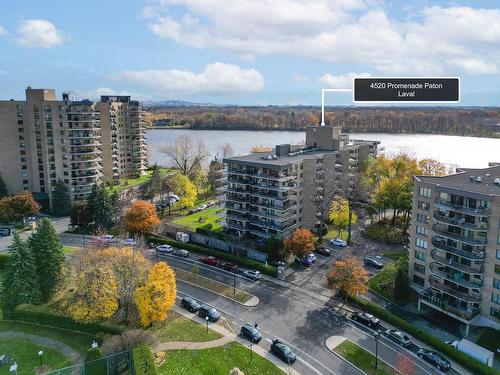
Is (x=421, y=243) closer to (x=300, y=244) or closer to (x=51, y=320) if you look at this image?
(x=300, y=244)

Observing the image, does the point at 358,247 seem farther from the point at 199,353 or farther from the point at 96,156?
the point at 96,156

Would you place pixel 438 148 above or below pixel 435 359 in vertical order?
above

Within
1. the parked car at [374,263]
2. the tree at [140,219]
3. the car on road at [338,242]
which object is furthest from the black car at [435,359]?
the tree at [140,219]

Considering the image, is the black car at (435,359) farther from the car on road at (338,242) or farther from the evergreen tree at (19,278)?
the evergreen tree at (19,278)

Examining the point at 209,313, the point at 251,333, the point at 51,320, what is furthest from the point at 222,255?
the point at 51,320

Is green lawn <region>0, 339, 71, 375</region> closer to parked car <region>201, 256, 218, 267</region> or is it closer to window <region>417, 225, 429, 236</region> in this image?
parked car <region>201, 256, 218, 267</region>

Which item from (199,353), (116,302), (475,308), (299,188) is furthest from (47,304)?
(475,308)
